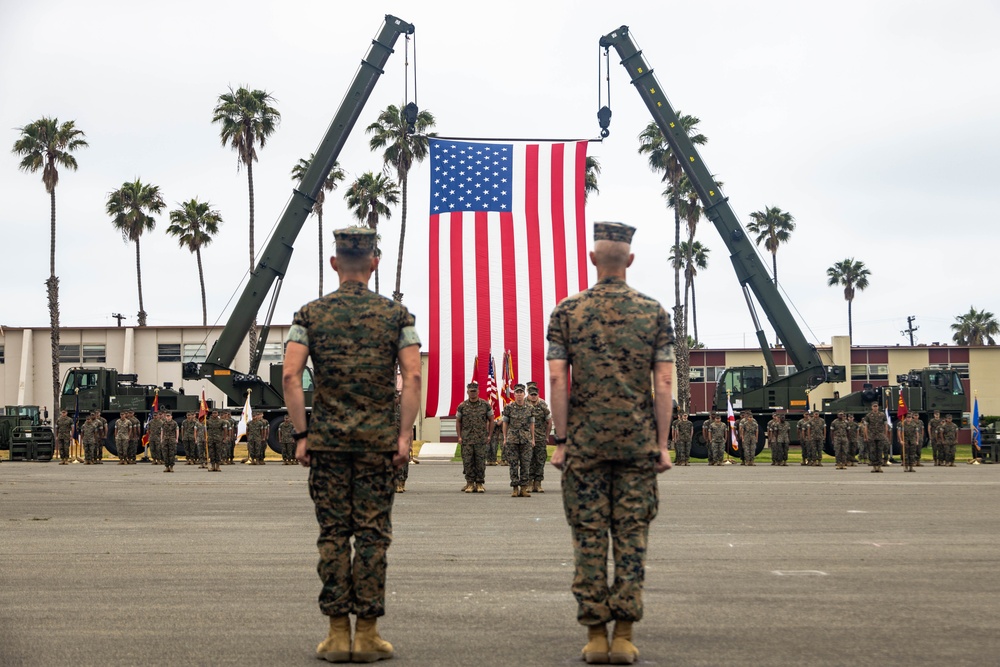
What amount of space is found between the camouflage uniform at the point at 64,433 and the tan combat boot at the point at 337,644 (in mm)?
32498

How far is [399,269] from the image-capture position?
5866 cm

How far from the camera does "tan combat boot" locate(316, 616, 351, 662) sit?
5.77 m

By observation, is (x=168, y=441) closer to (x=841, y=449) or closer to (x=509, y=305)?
(x=509, y=305)

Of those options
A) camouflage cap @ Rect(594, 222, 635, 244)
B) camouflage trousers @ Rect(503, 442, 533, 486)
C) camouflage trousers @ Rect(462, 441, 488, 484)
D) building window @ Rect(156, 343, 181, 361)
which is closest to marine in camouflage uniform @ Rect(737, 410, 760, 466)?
camouflage trousers @ Rect(462, 441, 488, 484)

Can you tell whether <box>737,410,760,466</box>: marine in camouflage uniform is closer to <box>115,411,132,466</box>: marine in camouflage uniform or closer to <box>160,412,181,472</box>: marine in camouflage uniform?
<box>160,412,181,472</box>: marine in camouflage uniform

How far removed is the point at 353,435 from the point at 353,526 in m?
0.45

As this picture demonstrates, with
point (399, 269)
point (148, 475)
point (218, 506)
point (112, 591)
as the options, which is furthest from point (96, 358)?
point (112, 591)

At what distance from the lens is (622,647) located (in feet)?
18.6

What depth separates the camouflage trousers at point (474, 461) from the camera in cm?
1919

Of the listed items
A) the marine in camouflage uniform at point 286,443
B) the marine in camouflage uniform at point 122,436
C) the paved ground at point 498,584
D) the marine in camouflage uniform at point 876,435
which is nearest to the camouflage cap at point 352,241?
the paved ground at point 498,584

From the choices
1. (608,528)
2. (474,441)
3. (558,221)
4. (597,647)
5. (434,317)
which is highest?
(558,221)

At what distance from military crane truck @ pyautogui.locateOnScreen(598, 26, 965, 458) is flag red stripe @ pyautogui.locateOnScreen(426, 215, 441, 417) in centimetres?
610

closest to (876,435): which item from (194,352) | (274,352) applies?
(274,352)

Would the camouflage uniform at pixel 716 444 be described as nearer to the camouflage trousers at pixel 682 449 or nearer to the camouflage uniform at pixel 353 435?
the camouflage trousers at pixel 682 449
